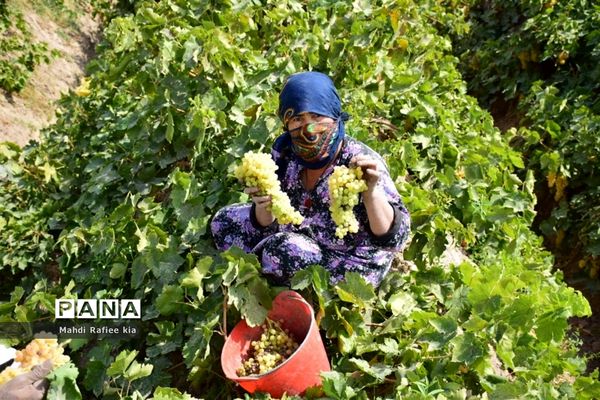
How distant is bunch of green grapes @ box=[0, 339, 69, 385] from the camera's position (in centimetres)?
221

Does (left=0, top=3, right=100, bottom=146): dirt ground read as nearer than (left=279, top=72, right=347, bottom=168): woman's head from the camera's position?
No

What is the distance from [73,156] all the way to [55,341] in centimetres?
162

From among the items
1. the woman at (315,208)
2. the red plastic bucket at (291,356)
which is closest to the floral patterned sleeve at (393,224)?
the woman at (315,208)

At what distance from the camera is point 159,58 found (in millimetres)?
3055

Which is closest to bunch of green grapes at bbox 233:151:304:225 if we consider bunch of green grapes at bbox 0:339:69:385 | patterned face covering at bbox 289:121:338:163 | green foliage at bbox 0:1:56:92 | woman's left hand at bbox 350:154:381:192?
patterned face covering at bbox 289:121:338:163

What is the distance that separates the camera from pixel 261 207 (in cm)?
229

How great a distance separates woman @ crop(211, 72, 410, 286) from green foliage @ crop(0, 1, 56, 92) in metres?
4.34

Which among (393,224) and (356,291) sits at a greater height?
(393,224)

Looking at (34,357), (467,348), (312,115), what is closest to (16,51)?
(34,357)

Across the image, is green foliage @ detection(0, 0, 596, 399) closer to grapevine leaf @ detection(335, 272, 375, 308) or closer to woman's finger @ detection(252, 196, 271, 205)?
grapevine leaf @ detection(335, 272, 375, 308)

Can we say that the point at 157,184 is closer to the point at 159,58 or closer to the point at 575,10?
the point at 159,58

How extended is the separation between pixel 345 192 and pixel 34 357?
1318mm

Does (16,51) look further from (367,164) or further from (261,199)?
(367,164)

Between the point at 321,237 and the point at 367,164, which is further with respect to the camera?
the point at 321,237
